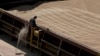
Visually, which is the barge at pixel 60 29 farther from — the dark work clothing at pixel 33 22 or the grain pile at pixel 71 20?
the dark work clothing at pixel 33 22

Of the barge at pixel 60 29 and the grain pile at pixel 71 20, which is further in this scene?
the grain pile at pixel 71 20

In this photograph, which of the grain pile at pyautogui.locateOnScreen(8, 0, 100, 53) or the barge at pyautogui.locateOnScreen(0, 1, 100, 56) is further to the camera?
the grain pile at pyautogui.locateOnScreen(8, 0, 100, 53)

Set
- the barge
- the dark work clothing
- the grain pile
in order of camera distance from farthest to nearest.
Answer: the dark work clothing
the grain pile
the barge

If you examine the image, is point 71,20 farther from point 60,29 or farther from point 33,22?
point 33,22

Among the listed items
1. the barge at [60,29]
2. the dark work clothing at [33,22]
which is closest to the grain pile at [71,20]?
the barge at [60,29]

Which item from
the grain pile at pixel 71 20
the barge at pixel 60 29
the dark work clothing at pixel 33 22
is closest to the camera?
the barge at pixel 60 29

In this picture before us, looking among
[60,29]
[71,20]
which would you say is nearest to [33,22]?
[60,29]

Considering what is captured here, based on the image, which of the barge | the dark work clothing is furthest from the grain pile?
the dark work clothing

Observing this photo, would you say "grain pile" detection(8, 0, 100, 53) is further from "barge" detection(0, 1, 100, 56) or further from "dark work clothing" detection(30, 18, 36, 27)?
"dark work clothing" detection(30, 18, 36, 27)

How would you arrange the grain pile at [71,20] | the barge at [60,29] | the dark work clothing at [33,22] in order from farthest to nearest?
the dark work clothing at [33,22] → the grain pile at [71,20] → the barge at [60,29]
